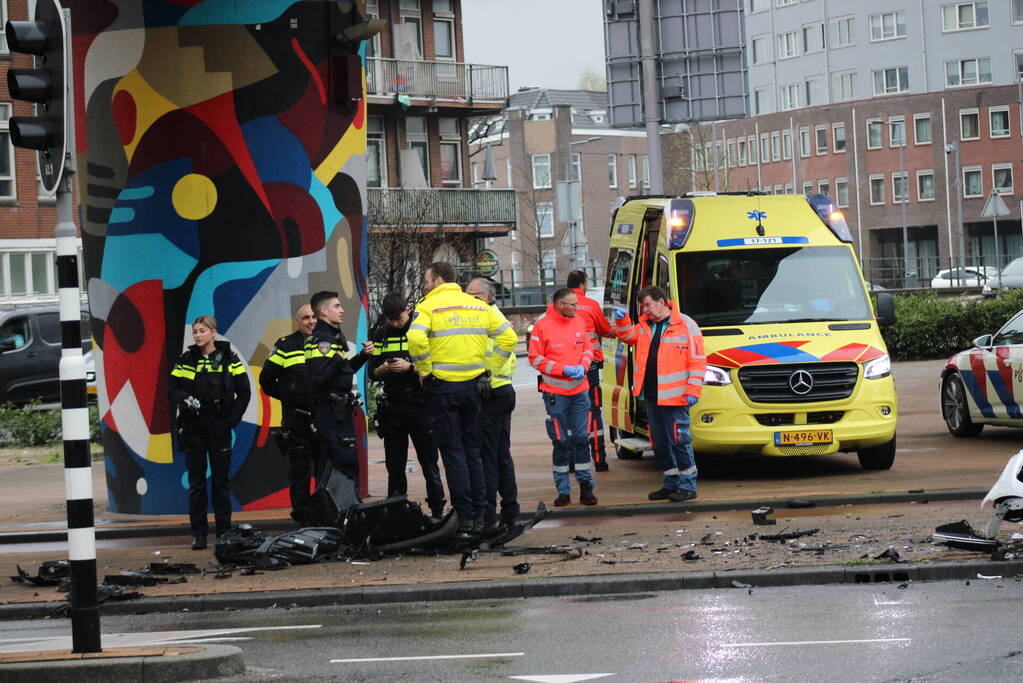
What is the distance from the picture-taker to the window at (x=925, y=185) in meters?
88.6

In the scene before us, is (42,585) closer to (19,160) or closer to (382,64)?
(19,160)

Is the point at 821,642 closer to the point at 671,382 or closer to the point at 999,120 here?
the point at 671,382

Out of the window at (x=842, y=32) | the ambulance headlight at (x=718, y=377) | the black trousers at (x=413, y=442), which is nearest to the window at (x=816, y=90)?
the window at (x=842, y=32)

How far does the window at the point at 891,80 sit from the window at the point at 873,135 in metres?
1.88

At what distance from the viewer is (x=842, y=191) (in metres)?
93.0

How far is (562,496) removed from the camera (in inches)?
582

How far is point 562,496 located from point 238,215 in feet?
12.4

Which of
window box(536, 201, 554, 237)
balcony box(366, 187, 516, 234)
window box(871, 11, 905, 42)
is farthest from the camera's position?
window box(536, 201, 554, 237)

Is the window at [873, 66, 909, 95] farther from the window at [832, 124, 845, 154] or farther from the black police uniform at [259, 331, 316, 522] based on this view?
the black police uniform at [259, 331, 316, 522]

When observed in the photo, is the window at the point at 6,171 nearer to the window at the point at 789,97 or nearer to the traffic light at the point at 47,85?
the traffic light at the point at 47,85

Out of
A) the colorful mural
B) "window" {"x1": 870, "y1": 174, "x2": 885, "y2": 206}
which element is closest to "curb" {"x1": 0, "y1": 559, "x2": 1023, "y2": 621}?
the colorful mural

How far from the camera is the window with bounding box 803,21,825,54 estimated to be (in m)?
95.0

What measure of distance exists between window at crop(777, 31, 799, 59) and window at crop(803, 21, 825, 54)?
665 mm

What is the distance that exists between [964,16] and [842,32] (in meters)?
7.81
